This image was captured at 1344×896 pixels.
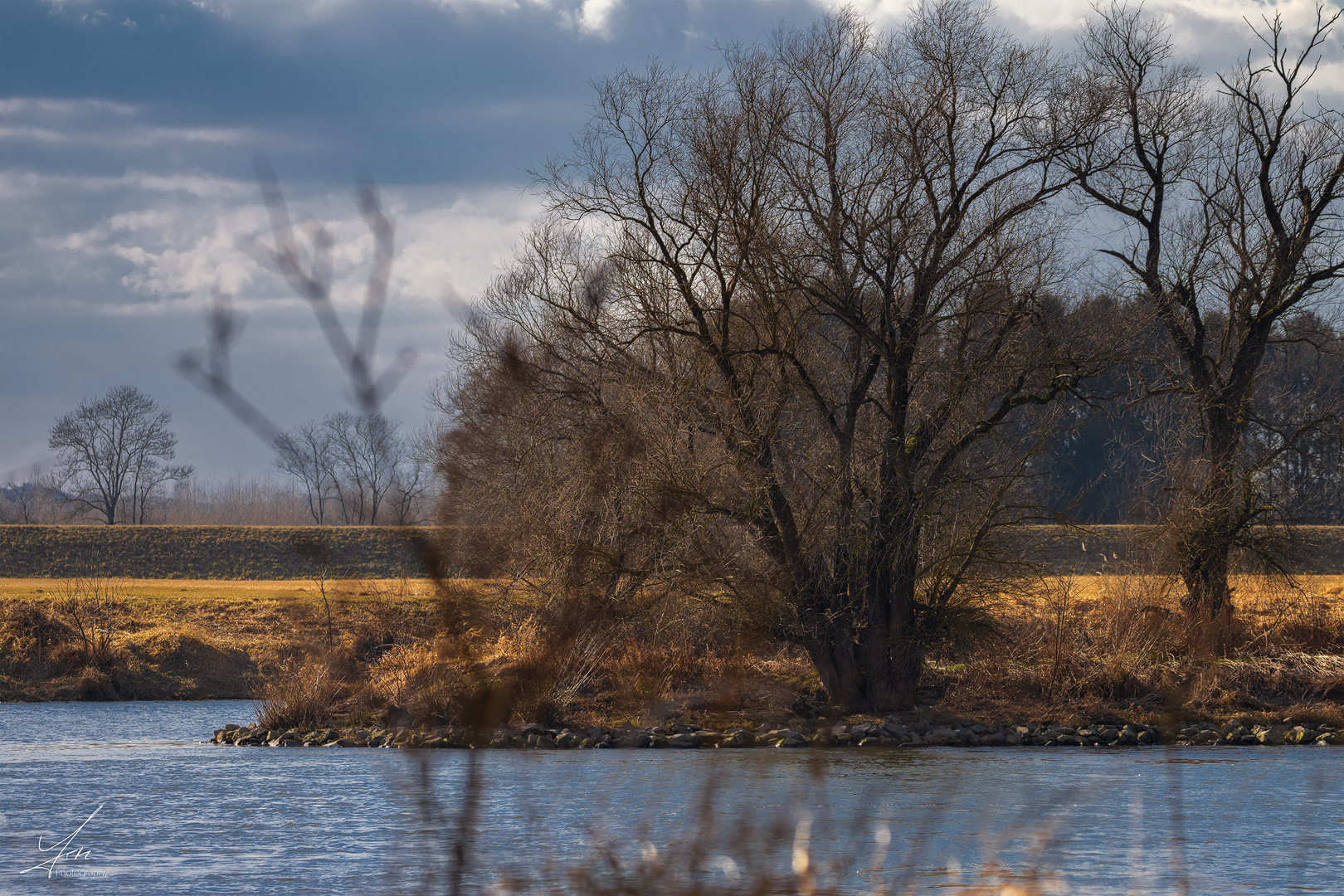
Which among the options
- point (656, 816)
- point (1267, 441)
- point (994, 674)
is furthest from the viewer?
point (1267, 441)

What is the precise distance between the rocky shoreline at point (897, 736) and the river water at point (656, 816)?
0.60 m

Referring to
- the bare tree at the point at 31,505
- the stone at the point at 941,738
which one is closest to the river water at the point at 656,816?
the stone at the point at 941,738

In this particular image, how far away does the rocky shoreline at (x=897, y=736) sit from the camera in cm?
1966

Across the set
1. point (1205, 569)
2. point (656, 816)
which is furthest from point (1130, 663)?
point (656, 816)

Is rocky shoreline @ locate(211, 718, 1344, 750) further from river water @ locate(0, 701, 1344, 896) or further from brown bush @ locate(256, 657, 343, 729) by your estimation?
brown bush @ locate(256, 657, 343, 729)

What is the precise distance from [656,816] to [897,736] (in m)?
8.04

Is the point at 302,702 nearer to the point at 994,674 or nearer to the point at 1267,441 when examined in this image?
the point at 994,674

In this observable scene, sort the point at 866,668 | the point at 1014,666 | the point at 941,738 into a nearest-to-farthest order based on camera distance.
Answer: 1. the point at 941,738
2. the point at 866,668
3. the point at 1014,666

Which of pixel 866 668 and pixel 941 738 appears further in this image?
pixel 866 668

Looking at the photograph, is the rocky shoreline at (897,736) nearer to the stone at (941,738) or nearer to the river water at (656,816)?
the stone at (941,738)

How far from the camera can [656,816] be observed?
1252 centimetres

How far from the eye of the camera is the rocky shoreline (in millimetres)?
19656

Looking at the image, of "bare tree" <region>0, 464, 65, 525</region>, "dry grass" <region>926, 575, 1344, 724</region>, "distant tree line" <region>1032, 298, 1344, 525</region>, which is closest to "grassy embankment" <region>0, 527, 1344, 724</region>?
"dry grass" <region>926, 575, 1344, 724</region>

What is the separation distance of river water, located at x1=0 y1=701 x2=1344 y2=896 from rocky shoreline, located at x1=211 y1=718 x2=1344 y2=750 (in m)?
0.60
